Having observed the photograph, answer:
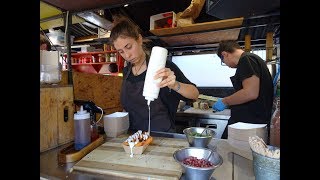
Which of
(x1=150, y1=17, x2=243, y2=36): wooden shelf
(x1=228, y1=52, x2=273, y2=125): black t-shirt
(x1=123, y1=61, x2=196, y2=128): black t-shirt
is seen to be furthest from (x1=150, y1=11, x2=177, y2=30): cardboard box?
(x1=123, y1=61, x2=196, y2=128): black t-shirt

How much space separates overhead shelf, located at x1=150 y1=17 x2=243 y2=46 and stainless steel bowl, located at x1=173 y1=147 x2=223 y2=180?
1755mm

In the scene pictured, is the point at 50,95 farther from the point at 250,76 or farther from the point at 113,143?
the point at 250,76

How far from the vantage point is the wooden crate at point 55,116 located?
45.4 inches

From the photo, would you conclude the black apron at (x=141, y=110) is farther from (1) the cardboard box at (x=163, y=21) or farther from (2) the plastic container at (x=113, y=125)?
(1) the cardboard box at (x=163, y=21)

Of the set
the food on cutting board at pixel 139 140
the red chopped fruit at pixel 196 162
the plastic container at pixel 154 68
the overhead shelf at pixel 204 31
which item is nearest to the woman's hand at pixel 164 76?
the plastic container at pixel 154 68

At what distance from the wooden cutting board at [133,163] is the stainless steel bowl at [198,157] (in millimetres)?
55

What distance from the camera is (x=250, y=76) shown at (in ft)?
6.97

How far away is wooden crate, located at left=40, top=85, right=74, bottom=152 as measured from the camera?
1.15 meters

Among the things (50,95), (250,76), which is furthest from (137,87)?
(250,76)

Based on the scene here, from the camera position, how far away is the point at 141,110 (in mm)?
1613

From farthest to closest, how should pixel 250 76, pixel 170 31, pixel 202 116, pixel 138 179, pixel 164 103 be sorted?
1. pixel 202 116
2. pixel 170 31
3. pixel 250 76
4. pixel 164 103
5. pixel 138 179
